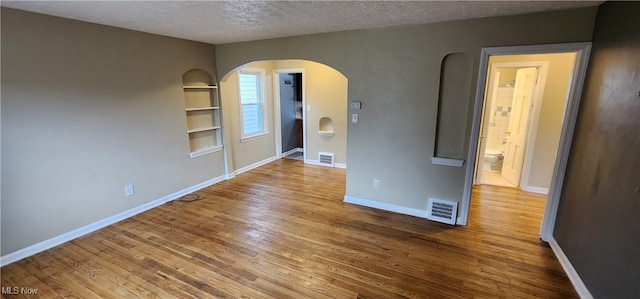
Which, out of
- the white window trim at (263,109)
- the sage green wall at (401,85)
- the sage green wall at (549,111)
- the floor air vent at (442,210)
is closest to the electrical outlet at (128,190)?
the white window trim at (263,109)

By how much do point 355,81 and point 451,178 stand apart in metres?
1.67

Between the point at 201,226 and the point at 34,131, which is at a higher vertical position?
the point at 34,131

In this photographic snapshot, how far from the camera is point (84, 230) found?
305 centimetres

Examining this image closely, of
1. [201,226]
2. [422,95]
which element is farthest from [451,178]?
[201,226]

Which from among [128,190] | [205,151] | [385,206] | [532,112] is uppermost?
[532,112]

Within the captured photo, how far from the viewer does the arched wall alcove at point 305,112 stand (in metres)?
5.13

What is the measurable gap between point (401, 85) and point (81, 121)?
3.60 m

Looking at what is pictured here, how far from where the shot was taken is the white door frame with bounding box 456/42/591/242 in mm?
2506

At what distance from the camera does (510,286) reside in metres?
2.24

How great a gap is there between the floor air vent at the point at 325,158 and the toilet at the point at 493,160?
3.07 metres

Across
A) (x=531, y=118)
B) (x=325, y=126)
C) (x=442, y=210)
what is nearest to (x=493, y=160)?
(x=531, y=118)

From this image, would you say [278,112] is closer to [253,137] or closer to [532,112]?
[253,137]

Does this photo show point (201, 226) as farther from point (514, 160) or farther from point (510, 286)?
point (514, 160)

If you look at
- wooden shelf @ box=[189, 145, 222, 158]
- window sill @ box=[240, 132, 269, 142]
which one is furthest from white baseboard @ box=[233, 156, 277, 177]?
wooden shelf @ box=[189, 145, 222, 158]
